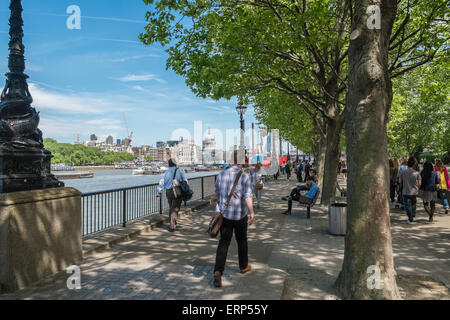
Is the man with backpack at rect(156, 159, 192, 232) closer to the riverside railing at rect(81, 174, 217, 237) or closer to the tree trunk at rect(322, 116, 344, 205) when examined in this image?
the riverside railing at rect(81, 174, 217, 237)

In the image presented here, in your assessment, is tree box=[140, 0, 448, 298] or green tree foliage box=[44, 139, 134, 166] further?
green tree foliage box=[44, 139, 134, 166]

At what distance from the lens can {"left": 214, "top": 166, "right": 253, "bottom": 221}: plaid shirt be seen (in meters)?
5.26

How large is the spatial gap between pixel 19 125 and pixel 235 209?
3690mm

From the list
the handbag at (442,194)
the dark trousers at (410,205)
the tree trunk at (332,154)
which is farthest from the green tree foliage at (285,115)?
the dark trousers at (410,205)

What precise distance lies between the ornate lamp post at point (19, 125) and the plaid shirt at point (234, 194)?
296 centimetres

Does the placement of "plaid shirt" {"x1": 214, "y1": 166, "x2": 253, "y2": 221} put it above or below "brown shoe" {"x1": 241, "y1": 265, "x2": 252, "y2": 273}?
above

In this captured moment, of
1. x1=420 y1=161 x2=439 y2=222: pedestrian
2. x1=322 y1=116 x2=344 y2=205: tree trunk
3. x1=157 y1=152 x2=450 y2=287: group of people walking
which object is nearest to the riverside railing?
x1=157 y1=152 x2=450 y2=287: group of people walking

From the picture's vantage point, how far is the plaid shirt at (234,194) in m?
5.26

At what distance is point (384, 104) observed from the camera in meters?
4.46

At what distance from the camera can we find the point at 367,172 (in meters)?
4.35

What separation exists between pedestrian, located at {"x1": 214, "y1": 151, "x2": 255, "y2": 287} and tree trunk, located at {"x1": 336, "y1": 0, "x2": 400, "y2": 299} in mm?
1498

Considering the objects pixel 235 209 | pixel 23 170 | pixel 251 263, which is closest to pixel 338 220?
pixel 251 263

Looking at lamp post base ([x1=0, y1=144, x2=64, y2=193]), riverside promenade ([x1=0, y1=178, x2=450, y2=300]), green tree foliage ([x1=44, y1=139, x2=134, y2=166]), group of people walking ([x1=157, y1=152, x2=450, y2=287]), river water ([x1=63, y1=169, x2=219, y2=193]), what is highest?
green tree foliage ([x1=44, y1=139, x2=134, y2=166])

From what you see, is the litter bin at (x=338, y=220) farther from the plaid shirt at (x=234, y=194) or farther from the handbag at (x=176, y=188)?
the plaid shirt at (x=234, y=194)
